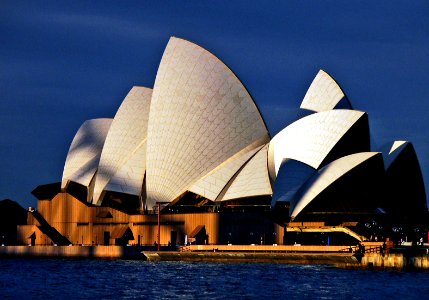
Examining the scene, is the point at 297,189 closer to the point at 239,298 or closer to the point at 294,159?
the point at 294,159

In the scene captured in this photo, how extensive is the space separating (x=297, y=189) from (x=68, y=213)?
94.7ft

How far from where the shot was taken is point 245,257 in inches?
3152

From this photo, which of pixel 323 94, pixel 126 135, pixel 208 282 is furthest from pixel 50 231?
pixel 208 282

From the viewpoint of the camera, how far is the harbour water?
53625mm

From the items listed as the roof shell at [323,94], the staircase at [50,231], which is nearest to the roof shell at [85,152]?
the staircase at [50,231]

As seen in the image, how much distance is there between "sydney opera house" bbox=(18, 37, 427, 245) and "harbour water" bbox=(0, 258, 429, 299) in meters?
11.0

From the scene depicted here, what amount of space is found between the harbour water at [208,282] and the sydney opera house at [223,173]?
1099cm

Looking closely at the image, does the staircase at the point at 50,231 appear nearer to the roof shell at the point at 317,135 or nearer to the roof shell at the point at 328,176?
the roof shell at the point at 317,135

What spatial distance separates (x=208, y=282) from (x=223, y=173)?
1301 inches

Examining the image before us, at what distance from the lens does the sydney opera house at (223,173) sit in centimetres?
8594

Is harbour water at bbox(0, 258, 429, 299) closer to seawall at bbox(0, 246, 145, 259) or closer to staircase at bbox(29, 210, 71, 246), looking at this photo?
seawall at bbox(0, 246, 145, 259)

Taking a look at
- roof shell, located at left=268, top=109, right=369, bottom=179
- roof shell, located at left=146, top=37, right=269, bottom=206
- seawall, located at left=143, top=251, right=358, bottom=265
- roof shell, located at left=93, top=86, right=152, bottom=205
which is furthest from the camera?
roof shell, located at left=93, top=86, right=152, bottom=205

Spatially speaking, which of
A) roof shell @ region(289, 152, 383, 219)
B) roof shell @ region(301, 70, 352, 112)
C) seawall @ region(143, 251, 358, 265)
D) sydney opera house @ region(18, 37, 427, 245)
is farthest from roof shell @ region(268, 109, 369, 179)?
seawall @ region(143, 251, 358, 265)

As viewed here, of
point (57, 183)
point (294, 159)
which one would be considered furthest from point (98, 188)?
point (294, 159)
